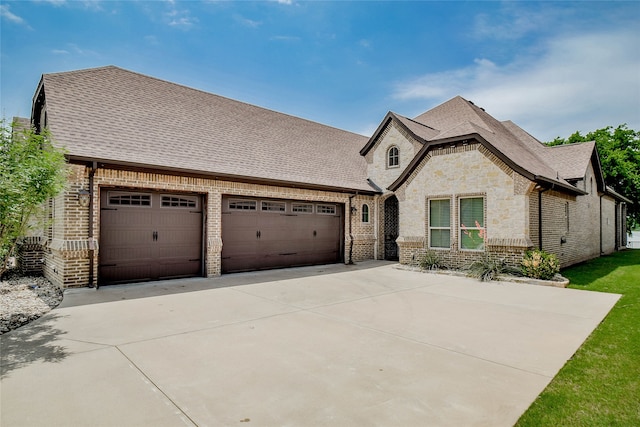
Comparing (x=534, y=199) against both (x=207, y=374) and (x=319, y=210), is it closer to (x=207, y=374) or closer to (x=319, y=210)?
(x=319, y=210)

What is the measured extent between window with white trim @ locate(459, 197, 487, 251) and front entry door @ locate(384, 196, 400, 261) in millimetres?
5251

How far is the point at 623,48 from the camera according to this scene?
10.6 meters

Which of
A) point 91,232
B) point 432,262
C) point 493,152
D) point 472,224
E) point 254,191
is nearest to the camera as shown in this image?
point 91,232

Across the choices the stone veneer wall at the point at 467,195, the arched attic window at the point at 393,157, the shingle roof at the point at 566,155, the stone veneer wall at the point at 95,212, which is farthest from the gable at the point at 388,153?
the shingle roof at the point at 566,155

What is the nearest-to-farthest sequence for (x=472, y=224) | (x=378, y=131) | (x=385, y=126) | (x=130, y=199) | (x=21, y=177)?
(x=21, y=177) < (x=130, y=199) < (x=472, y=224) < (x=385, y=126) < (x=378, y=131)

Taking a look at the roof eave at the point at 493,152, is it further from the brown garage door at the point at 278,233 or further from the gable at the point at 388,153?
the brown garage door at the point at 278,233

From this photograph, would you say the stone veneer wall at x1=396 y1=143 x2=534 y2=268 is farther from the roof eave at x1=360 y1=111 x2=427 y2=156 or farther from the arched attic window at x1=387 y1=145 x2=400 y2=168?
the arched attic window at x1=387 y1=145 x2=400 y2=168

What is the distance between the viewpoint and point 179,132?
11852mm

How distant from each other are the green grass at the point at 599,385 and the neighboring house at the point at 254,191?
594cm

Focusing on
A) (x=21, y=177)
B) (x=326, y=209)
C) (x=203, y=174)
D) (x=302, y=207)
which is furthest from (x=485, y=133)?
(x=21, y=177)

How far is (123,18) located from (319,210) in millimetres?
9270

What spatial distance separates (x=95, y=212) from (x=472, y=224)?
11.7 metres

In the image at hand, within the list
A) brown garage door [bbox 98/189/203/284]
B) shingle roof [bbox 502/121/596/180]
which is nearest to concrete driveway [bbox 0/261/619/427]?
brown garage door [bbox 98/189/203/284]

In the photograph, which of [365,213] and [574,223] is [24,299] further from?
[574,223]
